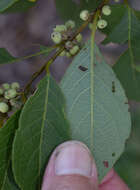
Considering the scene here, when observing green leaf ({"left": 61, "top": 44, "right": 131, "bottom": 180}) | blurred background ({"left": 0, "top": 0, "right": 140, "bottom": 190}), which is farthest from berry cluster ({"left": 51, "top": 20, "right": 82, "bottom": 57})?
blurred background ({"left": 0, "top": 0, "right": 140, "bottom": 190})

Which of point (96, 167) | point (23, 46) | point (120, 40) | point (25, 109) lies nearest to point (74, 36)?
point (120, 40)

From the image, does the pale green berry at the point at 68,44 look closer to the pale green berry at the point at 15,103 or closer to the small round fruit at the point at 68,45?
the small round fruit at the point at 68,45

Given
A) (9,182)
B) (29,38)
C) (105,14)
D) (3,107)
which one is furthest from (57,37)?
(29,38)

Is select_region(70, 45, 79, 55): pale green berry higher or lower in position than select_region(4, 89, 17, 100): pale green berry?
higher

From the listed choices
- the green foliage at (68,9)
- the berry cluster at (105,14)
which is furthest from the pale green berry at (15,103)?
the green foliage at (68,9)

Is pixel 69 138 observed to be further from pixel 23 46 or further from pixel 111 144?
pixel 23 46

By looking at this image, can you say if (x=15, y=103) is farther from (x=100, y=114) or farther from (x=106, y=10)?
(x=106, y=10)

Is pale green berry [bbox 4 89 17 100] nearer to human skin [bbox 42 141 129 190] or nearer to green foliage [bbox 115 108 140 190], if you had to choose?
human skin [bbox 42 141 129 190]
